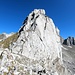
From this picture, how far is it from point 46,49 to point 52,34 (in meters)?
15.8

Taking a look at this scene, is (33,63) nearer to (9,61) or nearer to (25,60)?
(25,60)

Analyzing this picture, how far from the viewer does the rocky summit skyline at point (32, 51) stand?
4912cm

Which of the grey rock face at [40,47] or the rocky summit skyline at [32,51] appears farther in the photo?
the grey rock face at [40,47]

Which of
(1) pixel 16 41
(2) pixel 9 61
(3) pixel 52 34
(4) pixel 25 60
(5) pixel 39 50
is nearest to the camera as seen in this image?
(2) pixel 9 61

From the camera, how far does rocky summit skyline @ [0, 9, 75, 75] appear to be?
49116 millimetres

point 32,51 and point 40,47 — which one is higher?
point 40,47

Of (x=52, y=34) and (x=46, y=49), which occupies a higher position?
(x=52, y=34)

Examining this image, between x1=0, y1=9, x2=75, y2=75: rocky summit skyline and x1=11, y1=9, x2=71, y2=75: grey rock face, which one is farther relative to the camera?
x1=11, y1=9, x2=71, y2=75: grey rock face

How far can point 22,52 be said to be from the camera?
63875 millimetres

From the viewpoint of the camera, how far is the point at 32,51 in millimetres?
68188

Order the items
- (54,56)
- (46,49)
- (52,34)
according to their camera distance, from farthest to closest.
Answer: (52,34) → (54,56) → (46,49)

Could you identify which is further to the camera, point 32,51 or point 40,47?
point 40,47

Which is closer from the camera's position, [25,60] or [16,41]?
[25,60]

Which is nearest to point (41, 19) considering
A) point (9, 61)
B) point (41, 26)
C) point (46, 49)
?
point (41, 26)
